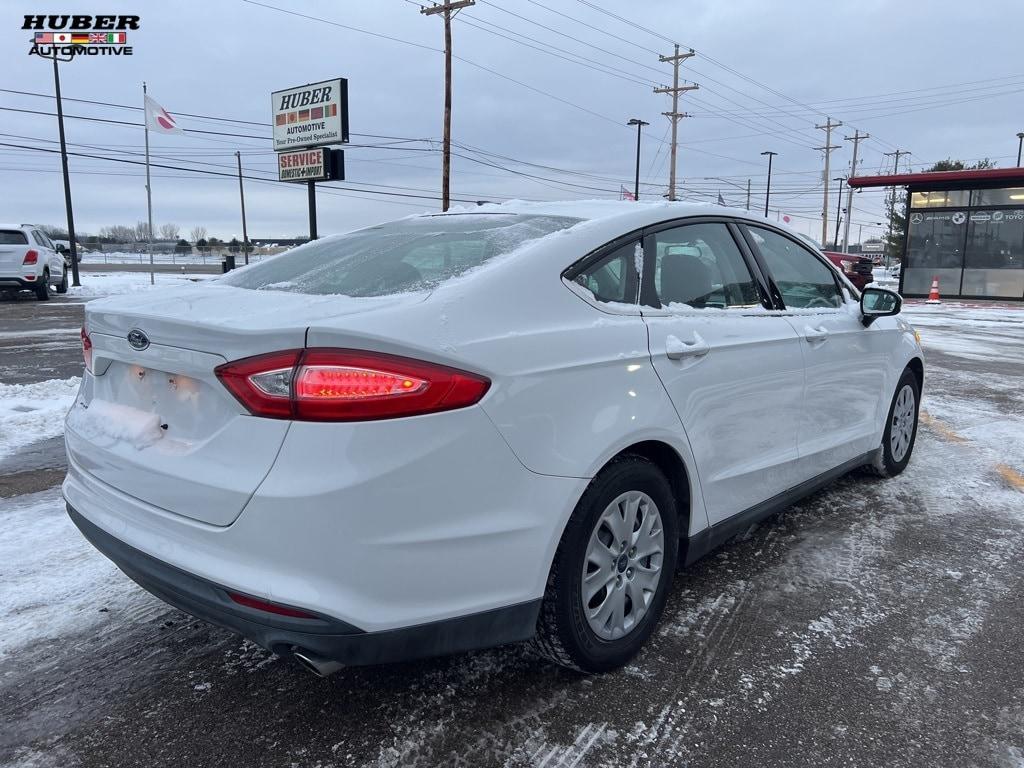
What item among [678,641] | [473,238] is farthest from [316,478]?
[678,641]

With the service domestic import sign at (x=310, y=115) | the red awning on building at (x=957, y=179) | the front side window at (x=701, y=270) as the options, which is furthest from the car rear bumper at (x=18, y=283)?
the red awning on building at (x=957, y=179)

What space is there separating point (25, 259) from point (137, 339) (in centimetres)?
2024

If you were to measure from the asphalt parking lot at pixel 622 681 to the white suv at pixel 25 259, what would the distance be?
18.2 metres

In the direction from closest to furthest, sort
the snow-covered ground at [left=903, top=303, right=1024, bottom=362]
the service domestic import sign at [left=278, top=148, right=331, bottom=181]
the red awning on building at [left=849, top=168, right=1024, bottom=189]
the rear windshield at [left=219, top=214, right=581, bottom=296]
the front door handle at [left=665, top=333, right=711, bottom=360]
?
the rear windshield at [left=219, top=214, right=581, bottom=296] → the front door handle at [left=665, top=333, right=711, bottom=360] → the snow-covered ground at [left=903, top=303, right=1024, bottom=362] → the service domestic import sign at [left=278, top=148, right=331, bottom=181] → the red awning on building at [left=849, top=168, right=1024, bottom=189]

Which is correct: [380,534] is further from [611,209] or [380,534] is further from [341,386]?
[611,209]

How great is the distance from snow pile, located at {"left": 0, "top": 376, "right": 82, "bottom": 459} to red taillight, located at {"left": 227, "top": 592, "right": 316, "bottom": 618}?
4104 mm

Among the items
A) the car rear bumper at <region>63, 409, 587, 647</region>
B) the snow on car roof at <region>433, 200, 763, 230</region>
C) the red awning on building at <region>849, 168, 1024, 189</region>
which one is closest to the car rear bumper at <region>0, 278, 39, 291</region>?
the snow on car roof at <region>433, 200, 763, 230</region>

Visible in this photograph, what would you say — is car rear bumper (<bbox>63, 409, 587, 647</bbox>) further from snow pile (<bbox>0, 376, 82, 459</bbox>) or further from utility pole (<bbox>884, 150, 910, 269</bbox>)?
utility pole (<bbox>884, 150, 910, 269</bbox>)

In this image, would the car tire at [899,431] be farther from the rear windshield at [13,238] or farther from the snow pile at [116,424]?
the rear windshield at [13,238]

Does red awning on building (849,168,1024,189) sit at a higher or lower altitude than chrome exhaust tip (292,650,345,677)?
higher

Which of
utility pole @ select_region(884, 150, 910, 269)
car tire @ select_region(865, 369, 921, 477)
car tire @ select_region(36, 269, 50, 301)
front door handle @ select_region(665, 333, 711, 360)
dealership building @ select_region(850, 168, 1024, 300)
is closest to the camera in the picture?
front door handle @ select_region(665, 333, 711, 360)

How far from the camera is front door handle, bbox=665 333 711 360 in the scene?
8.91 ft

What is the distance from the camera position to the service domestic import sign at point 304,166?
21.4 metres

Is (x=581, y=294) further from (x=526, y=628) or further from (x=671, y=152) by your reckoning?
(x=671, y=152)
